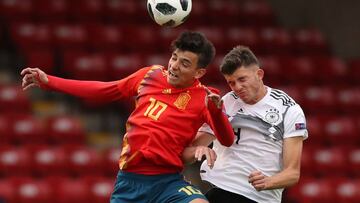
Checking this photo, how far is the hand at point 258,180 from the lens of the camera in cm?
554

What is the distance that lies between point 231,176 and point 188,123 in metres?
0.43

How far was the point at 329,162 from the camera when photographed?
41.0 ft

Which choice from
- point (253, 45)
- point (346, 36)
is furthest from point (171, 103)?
point (346, 36)

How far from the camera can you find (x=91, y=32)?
43.1 ft

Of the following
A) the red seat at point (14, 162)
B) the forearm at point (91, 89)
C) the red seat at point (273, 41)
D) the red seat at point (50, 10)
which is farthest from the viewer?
the red seat at point (273, 41)

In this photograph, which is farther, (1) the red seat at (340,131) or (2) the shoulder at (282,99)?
(1) the red seat at (340,131)

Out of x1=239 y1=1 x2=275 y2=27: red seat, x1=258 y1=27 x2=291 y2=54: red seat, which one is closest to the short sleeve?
x1=258 y1=27 x2=291 y2=54: red seat

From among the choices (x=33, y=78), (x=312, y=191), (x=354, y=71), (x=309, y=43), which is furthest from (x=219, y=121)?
(x=309, y=43)

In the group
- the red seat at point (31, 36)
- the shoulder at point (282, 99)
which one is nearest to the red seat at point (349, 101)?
the red seat at point (31, 36)

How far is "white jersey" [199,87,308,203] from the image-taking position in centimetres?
589

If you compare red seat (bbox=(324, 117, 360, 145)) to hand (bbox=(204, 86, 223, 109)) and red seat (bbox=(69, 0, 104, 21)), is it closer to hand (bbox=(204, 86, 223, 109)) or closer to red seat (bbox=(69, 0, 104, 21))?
red seat (bbox=(69, 0, 104, 21))

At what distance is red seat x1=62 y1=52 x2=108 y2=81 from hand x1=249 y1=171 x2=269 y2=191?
6.94 metres

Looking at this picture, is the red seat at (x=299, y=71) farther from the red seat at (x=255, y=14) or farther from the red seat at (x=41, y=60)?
the red seat at (x=41, y=60)

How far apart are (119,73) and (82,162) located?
1760 millimetres
